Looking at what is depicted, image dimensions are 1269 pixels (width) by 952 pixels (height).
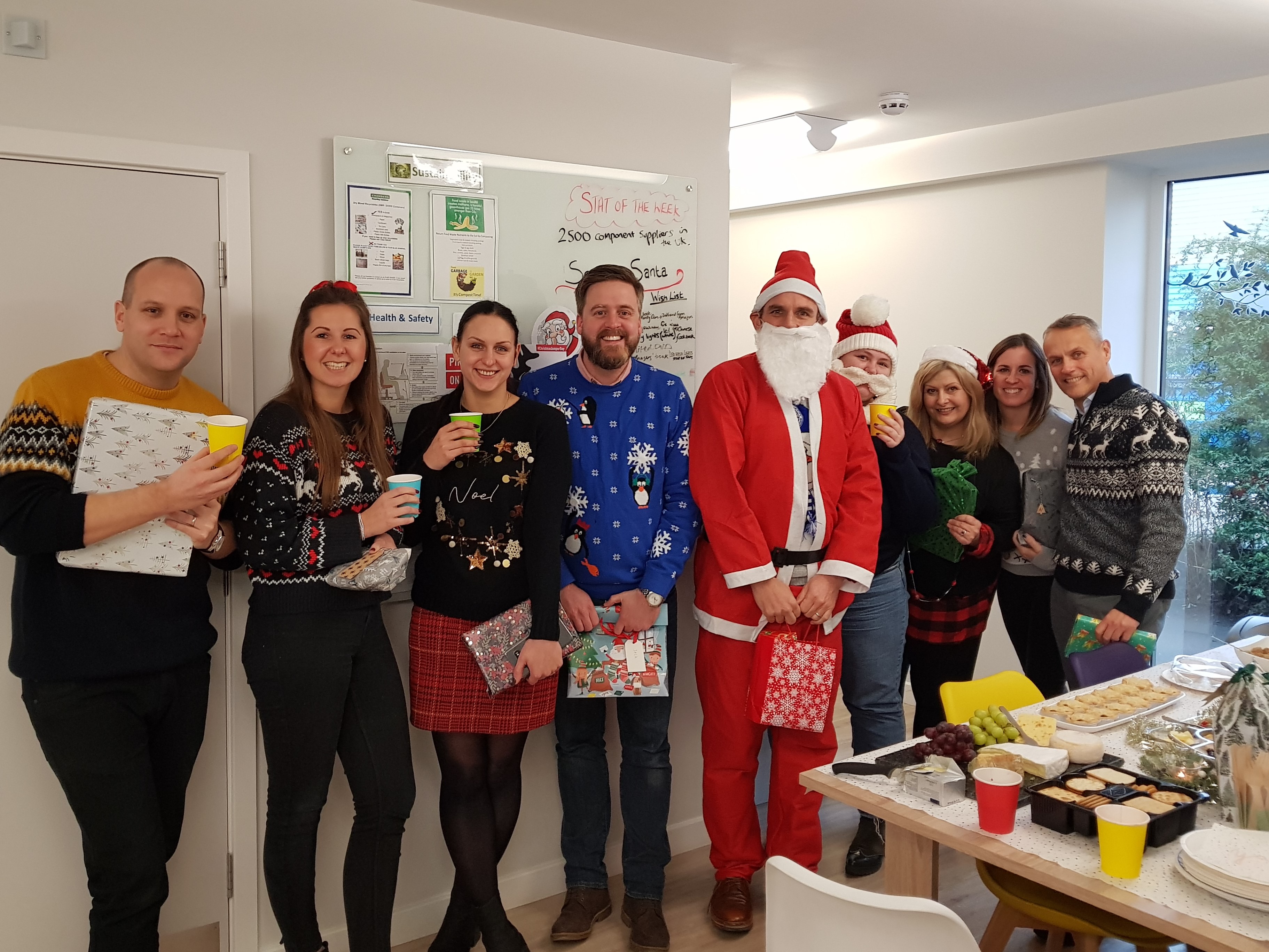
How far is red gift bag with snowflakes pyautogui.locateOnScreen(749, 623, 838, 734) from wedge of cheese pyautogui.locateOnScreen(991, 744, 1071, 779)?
0.79 meters

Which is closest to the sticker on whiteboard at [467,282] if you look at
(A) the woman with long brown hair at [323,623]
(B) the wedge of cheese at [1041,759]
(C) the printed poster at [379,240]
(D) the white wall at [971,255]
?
(C) the printed poster at [379,240]

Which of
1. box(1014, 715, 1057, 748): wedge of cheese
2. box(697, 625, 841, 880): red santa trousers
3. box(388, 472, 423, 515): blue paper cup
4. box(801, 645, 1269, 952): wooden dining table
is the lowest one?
box(697, 625, 841, 880): red santa trousers

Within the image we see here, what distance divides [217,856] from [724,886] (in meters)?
1.47

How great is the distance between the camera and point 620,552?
282 cm

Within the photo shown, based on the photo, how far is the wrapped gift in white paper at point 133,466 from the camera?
211 centimetres

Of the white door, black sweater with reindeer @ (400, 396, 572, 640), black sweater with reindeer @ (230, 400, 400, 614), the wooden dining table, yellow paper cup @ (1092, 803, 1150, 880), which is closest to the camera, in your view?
the wooden dining table

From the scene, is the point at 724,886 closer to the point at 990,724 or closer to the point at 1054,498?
the point at 990,724

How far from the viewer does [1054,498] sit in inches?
132

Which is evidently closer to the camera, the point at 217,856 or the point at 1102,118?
the point at 217,856

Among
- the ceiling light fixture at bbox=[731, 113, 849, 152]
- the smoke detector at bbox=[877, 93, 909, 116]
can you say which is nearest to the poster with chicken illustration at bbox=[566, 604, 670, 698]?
the smoke detector at bbox=[877, 93, 909, 116]

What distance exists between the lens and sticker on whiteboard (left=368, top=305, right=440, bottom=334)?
111 inches

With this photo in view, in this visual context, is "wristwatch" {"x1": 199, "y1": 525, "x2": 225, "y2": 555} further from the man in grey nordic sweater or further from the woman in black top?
the man in grey nordic sweater

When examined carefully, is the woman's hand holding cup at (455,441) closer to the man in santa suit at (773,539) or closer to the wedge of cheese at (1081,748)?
the man in santa suit at (773,539)

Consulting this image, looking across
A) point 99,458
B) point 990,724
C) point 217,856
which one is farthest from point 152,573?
point 990,724
